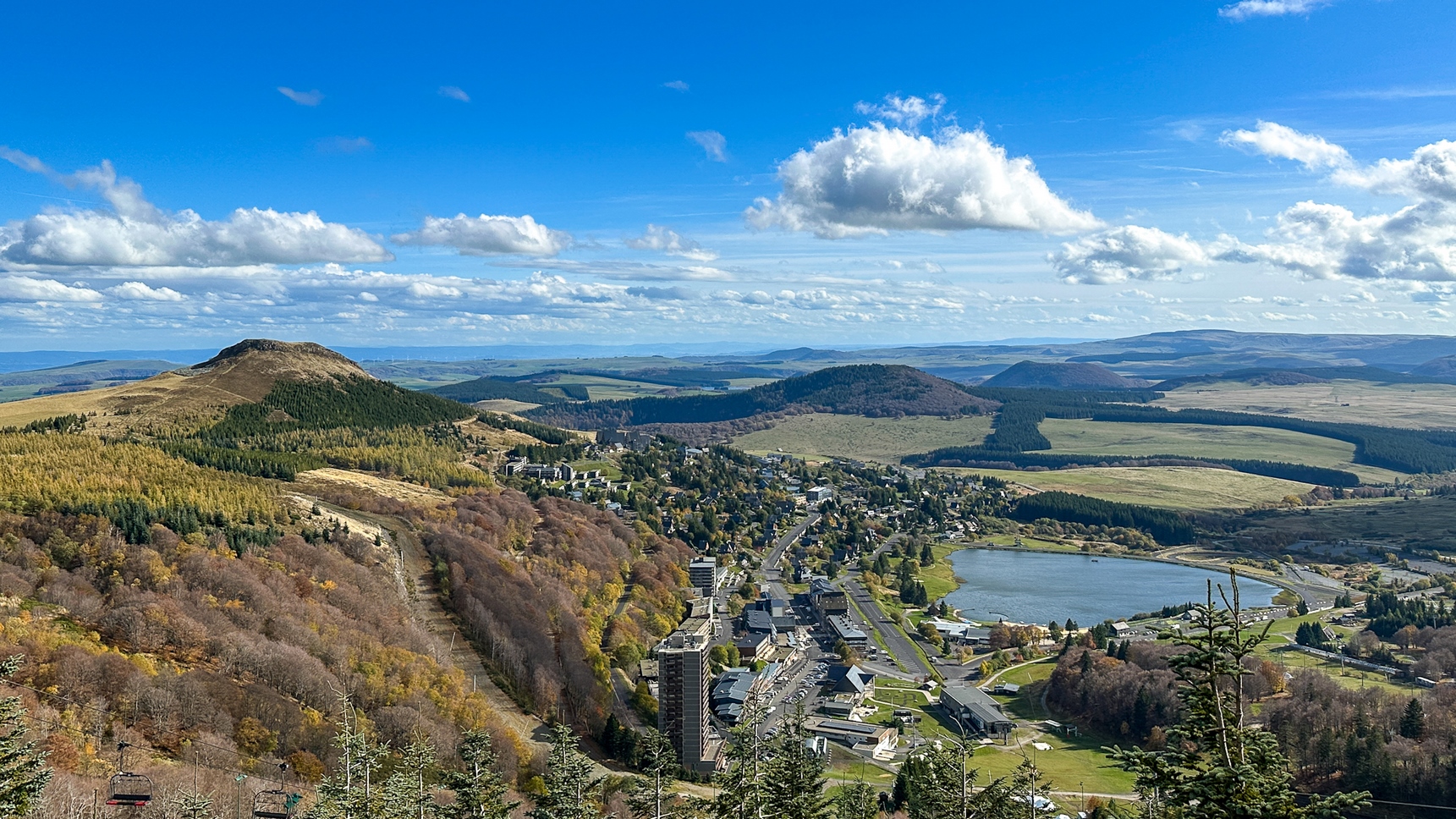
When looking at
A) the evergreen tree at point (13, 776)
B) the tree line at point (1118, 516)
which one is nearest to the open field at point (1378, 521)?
the tree line at point (1118, 516)

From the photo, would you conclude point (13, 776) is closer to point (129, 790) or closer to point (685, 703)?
point (129, 790)

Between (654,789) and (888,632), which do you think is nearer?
(654,789)

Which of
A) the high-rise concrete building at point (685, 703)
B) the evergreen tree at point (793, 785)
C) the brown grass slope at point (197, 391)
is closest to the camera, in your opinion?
the evergreen tree at point (793, 785)

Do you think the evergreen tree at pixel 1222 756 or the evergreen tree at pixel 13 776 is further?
the evergreen tree at pixel 13 776

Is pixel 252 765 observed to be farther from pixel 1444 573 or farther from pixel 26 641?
pixel 1444 573

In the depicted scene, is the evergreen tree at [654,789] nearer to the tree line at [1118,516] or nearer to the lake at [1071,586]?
the lake at [1071,586]

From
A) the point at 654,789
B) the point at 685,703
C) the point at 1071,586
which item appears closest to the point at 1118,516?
the point at 1071,586
